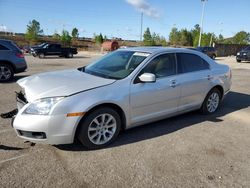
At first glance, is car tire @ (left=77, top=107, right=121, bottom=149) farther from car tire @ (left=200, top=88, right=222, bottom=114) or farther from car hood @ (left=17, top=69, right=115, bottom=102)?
car tire @ (left=200, top=88, right=222, bottom=114)

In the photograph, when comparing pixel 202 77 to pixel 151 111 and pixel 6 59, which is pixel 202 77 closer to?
pixel 151 111

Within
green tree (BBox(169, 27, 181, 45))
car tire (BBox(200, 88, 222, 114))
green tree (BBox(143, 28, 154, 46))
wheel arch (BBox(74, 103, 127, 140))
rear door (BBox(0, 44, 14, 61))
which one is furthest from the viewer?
green tree (BBox(169, 27, 181, 45))

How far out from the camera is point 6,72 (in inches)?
380

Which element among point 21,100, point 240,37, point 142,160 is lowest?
point 142,160

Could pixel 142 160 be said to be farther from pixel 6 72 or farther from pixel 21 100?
pixel 6 72

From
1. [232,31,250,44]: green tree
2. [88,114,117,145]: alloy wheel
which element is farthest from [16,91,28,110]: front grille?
[232,31,250,44]: green tree

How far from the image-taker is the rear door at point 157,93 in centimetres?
418

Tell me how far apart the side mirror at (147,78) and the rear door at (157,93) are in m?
0.09

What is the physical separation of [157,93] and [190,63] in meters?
1.27

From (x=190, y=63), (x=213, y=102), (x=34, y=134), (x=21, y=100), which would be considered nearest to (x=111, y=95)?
(x=34, y=134)

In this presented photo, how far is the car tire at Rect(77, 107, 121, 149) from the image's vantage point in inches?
146

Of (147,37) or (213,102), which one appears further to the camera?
(147,37)

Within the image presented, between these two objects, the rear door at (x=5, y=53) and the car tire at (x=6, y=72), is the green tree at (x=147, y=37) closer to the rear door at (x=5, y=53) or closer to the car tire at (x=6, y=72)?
the rear door at (x=5, y=53)

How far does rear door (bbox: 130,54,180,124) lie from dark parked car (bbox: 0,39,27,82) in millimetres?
7198
